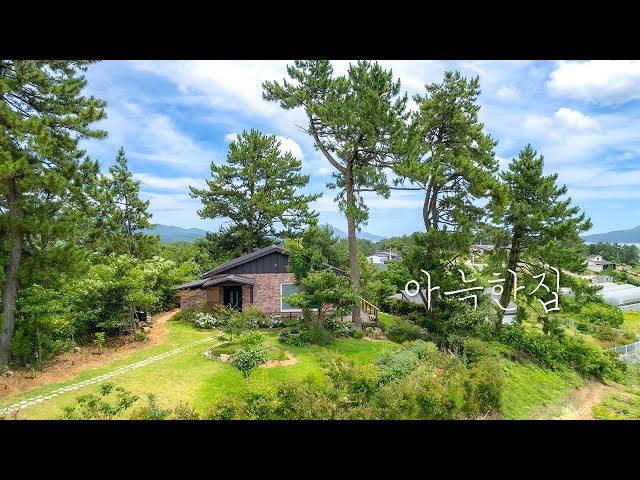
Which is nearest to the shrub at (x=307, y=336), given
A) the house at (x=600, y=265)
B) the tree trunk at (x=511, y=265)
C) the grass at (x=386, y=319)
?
the grass at (x=386, y=319)

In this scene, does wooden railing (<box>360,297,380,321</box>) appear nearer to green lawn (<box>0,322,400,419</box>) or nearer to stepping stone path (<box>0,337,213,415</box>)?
green lawn (<box>0,322,400,419</box>)

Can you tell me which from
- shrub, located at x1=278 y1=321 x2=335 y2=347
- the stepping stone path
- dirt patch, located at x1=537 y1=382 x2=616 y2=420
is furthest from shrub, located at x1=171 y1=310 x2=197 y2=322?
dirt patch, located at x1=537 y1=382 x2=616 y2=420

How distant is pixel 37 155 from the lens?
6.60 m

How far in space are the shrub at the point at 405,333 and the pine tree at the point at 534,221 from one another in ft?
8.04

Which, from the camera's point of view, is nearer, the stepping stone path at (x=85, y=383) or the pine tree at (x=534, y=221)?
the stepping stone path at (x=85, y=383)

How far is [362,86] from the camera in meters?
9.48

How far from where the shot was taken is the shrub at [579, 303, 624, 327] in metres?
14.9

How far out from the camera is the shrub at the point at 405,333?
33.0 feet

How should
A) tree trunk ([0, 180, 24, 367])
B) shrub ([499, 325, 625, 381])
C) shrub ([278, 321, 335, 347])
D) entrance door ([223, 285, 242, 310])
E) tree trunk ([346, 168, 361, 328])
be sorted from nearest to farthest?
tree trunk ([0, 180, 24, 367]), shrub ([278, 321, 335, 347]), shrub ([499, 325, 625, 381]), tree trunk ([346, 168, 361, 328]), entrance door ([223, 285, 242, 310])

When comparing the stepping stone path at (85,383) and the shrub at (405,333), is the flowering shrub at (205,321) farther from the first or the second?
the shrub at (405,333)

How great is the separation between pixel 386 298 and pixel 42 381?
31.8 feet

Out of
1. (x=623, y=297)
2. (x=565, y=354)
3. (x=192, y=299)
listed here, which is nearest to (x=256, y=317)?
(x=192, y=299)

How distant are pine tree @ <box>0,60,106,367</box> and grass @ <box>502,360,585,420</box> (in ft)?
29.0
